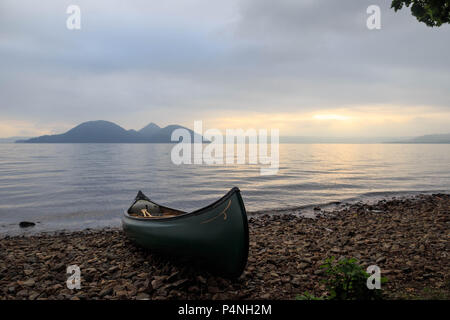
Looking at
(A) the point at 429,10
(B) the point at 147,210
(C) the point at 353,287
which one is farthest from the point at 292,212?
(C) the point at 353,287

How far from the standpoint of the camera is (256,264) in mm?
8062

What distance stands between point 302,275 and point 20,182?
117 feet

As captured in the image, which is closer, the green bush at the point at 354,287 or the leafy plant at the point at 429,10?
the green bush at the point at 354,287

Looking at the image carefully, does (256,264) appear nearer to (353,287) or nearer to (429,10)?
(353,287)

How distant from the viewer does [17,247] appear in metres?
11.4

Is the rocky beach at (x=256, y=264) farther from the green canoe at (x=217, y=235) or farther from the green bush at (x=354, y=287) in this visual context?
the green bush at (x=354, y=287)

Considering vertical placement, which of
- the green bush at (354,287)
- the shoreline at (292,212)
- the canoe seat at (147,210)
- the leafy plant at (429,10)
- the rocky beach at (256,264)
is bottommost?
the shoreline at (292,212)

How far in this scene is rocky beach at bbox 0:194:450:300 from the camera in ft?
21.1

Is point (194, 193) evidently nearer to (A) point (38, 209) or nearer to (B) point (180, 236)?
(A) point (38, 209)

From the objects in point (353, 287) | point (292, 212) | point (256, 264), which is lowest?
point (292, 212)

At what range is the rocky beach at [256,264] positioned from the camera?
6422 mm

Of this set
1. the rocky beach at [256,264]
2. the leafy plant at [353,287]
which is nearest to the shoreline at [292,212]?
the rocky beach at [256,264]

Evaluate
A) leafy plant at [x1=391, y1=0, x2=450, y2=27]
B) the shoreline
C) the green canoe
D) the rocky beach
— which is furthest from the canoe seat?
leafy plant at [x1=391, y1=0, x2=450, y2=27]
